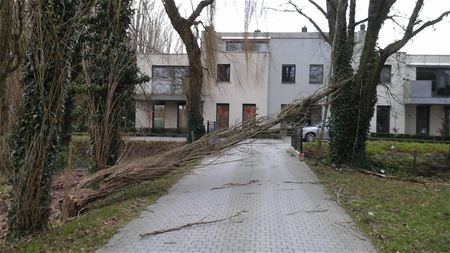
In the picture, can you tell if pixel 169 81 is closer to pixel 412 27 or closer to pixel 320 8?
pixel 320 8

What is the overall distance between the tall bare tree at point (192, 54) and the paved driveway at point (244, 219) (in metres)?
9.19

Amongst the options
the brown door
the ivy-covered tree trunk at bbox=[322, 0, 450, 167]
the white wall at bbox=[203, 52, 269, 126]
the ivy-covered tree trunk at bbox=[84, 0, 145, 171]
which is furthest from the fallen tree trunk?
the brown door

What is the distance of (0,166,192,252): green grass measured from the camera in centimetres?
710

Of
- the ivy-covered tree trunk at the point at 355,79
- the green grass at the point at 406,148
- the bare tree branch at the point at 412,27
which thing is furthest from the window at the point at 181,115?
the bare tree branch at the point at 412,27

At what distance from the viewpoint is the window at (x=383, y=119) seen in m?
40.8

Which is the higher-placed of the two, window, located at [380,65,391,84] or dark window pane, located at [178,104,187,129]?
window, located at [380,65,391,84]

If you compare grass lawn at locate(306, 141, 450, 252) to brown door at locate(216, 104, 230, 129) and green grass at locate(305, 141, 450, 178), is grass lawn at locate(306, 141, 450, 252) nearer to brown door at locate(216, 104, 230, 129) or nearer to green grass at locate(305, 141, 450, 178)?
green grass at locate(305, 141, 450, 178)

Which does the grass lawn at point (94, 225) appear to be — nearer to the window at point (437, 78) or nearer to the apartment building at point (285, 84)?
the apartment building at point (285, 84)

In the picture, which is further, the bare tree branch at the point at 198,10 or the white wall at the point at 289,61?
the white wall at the point at 289,61

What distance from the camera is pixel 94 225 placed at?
832 cm

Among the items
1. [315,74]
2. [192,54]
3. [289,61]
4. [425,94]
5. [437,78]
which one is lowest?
[425,94]

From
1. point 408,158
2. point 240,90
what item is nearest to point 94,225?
point 408,158

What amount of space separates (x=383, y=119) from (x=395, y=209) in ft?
106

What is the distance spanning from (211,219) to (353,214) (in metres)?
2.57
